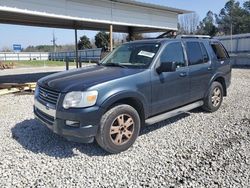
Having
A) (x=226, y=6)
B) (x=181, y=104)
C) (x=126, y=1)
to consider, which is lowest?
(x=181, y=104)

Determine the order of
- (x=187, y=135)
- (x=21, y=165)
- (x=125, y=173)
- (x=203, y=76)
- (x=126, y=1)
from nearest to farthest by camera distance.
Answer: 1. (x=125, y=173)
2. (x=21, y=165)
3. (x=187, y=135)
4. (x=203, y=76)
5. (x=126, y=1)

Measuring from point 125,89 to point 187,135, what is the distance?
172 cm

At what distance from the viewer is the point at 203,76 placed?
6.23 metres

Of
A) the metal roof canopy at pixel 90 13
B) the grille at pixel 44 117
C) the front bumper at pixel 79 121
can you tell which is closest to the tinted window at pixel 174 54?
the front bumper at pixel 79 121

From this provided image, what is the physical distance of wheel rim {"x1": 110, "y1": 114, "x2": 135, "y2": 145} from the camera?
4.43 metres

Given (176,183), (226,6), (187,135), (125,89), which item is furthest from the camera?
(226,6)

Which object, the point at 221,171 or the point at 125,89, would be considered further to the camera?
the point at 125,89

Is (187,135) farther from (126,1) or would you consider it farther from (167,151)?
(126,1)

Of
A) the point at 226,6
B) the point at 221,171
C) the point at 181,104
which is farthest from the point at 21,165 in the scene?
the point at 226,6

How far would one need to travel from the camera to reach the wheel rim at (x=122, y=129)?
14.5 ft

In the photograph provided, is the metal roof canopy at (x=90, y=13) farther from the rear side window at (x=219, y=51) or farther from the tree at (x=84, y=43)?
the tree at (x=84, y=43)

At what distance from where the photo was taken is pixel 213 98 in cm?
679

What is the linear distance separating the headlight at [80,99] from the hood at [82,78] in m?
0.08

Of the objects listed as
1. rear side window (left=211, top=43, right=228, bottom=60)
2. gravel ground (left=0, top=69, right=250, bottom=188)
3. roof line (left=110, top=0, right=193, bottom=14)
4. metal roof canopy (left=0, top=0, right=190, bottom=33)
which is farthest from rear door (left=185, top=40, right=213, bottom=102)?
roof line (left=110, top=0, right=193, bottom=14)
